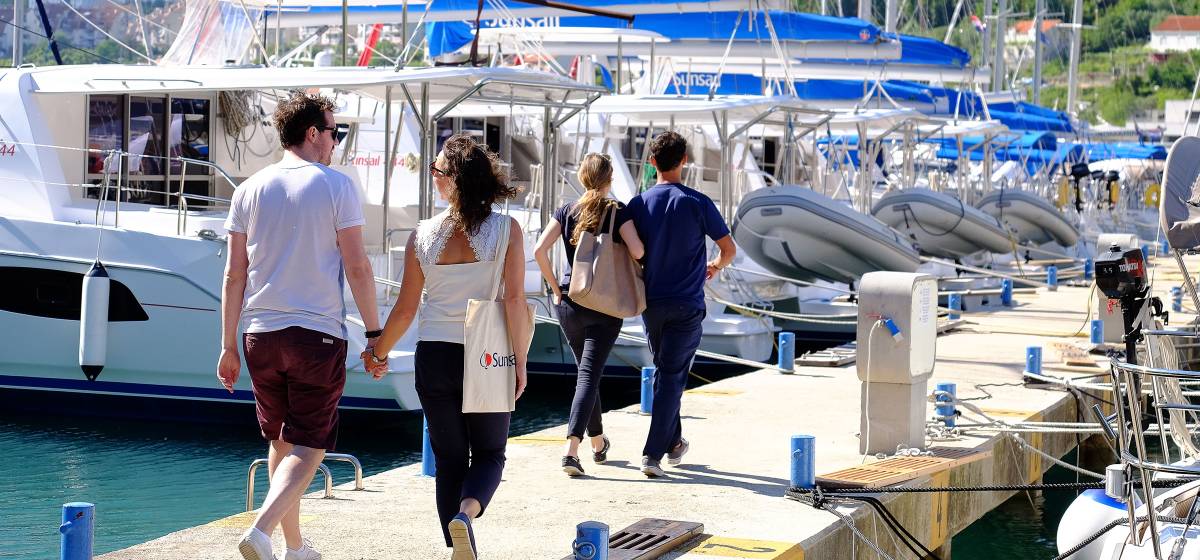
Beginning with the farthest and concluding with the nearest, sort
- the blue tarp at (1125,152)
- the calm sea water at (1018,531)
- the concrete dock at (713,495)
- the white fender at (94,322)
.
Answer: the blue tarp at (1125,152), the white fender at (94,322), the calm sea water at (1018,531), the concrete dock at (713,495)

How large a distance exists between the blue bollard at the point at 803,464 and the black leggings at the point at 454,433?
1.66 m

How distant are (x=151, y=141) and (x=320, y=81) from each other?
3.10m

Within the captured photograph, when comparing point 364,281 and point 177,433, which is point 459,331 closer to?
point 364,281

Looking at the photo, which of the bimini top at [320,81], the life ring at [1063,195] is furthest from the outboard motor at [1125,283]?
the life ring at [1063,195]

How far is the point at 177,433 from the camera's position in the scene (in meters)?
11.1

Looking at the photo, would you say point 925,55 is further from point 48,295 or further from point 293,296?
point 293,296

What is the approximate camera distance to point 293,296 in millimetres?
4844

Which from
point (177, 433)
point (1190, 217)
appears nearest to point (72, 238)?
point (177, 433)

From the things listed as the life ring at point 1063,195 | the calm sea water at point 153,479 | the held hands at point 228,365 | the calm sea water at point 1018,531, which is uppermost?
the life ring at point 1063,195

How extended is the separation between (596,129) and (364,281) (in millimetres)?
13089

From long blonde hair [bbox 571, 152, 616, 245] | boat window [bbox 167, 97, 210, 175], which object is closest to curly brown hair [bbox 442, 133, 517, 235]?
long blonde hair [bbox 571, 152, 616, 245]

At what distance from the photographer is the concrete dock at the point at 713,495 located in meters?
5.59

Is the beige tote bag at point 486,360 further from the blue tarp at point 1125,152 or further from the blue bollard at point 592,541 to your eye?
the blue tarp at point 1125,152

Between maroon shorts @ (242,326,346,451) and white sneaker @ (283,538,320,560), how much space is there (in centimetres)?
40
